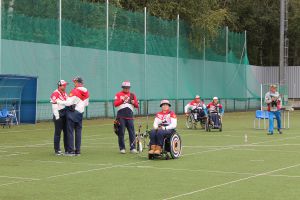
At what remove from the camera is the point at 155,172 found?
13.7m

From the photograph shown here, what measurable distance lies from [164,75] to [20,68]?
1255cm

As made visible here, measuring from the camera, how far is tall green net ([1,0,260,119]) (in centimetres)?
3181

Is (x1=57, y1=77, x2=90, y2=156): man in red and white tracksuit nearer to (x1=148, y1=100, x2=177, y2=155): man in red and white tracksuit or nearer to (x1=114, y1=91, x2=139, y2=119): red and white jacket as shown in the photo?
(x1=114, y1=91, x2=139, y2=119): red and white jacket

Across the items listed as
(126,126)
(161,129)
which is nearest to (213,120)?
(126,126)

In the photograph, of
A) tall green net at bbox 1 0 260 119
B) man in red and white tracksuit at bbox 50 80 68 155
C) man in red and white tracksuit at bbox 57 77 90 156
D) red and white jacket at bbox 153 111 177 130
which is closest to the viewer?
red and white jacket at bbox 153 111 177 130

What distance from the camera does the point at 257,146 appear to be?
1981 centimetres

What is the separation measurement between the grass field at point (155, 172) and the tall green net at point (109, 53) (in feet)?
36.0

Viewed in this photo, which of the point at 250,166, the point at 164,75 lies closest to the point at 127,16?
the point at 164,75

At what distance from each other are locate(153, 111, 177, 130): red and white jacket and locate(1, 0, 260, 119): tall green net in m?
15.0

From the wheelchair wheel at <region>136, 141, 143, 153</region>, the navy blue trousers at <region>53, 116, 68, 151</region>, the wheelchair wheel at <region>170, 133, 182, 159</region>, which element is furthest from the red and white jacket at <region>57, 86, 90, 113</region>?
the wheelchair wheel at <region>170, 133, 182, 159</region>

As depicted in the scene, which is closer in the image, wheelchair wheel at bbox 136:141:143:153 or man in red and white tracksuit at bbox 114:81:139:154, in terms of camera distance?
wheelchair wheel at bbox 136:141:143:153

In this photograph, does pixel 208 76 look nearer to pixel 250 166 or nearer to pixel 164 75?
pixel 164 75

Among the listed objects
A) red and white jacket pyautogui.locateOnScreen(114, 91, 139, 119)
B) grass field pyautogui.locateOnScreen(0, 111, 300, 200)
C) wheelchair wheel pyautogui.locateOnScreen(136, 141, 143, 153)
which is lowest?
grass field pyautogui.locateOnScreen(0, 111, 300, 200)

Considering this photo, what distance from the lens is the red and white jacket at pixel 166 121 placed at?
1639 cm
